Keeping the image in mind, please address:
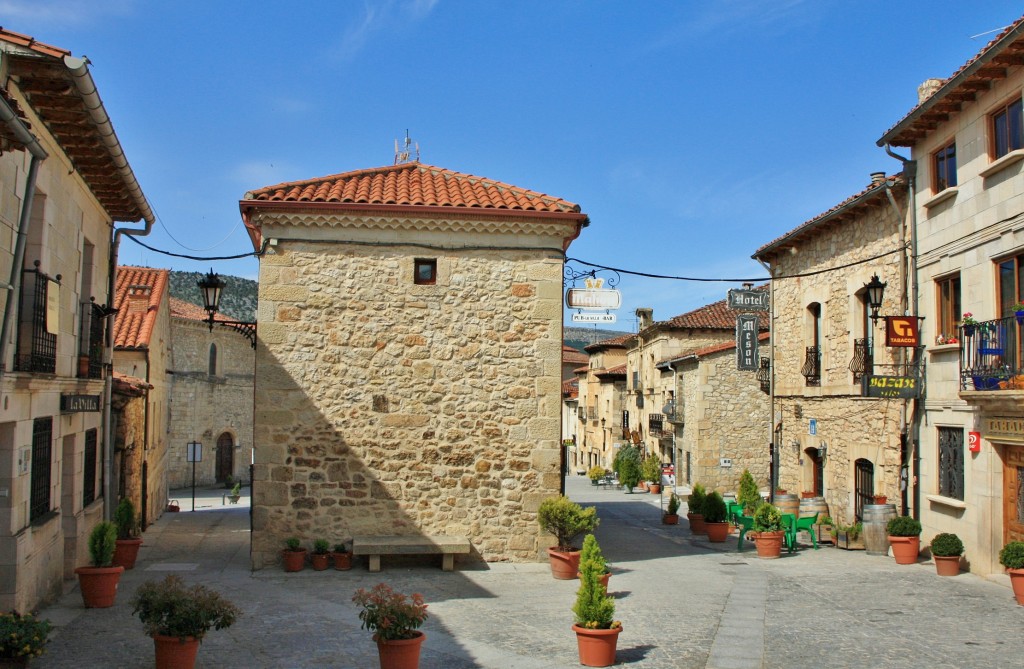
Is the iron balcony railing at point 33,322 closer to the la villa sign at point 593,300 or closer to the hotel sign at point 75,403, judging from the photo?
the hotel sign at point 75,403

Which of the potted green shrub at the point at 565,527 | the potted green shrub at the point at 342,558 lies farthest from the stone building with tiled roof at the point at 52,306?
the potted green shrub at the point at 565,527

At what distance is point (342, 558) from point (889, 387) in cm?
861

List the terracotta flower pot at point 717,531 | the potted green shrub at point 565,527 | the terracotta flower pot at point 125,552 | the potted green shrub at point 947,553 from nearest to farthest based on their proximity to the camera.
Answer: the potted green shrub at point 947,553 < the potted green shrub at point 565,527 < the terracotta flower pot at point 125,552 < the terracotta flower pot at point 717,531

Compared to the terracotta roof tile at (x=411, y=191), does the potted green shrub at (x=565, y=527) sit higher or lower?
lower

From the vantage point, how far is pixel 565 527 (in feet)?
42.4

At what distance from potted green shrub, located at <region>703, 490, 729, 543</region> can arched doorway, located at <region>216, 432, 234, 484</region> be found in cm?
2958

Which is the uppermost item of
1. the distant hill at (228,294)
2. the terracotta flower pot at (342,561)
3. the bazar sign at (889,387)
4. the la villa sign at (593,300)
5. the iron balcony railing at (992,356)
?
the distant hill at (228,294)

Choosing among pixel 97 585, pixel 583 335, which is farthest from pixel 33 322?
pixel 583 335

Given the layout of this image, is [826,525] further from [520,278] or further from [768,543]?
[520,278]

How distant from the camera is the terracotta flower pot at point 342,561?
516 inches

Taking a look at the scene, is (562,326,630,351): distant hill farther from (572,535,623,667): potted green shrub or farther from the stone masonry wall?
(572,535,623,667): potted green shrub

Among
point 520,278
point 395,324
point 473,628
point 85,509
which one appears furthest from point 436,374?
point 85,509

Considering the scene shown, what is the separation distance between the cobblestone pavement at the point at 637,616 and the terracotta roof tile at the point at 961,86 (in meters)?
6.77

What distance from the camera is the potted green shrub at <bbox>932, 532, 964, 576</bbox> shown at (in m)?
12.6
